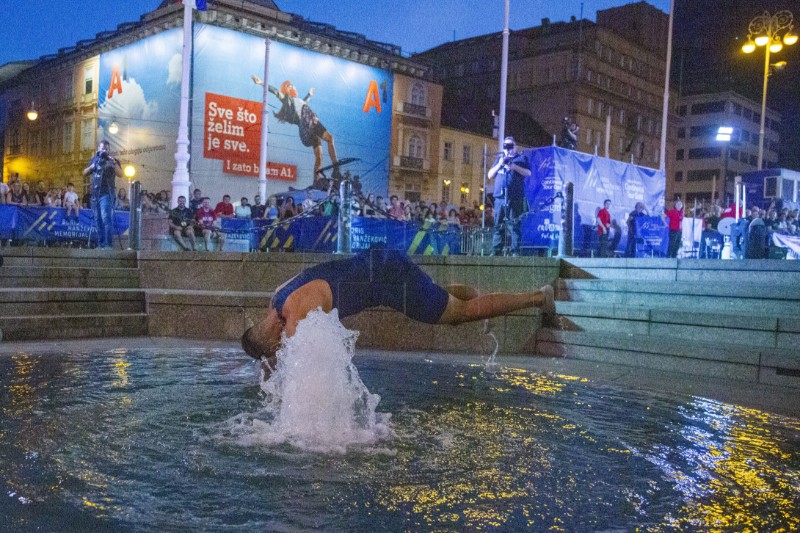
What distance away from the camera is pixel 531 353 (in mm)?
10984

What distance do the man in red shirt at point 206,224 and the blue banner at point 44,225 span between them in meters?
1.78

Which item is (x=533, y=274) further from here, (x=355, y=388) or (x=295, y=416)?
(x=295, y=416)

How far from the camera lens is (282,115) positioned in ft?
134

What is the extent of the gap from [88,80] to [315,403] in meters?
45.7

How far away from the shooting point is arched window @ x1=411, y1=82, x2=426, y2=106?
50156 mm

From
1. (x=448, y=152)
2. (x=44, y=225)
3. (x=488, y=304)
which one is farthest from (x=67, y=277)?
(x=448, y=152)

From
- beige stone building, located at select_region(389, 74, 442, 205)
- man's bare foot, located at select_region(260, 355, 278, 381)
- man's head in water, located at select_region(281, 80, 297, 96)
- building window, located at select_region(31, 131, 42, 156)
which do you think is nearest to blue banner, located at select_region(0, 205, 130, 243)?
man's bare foot, located at select_region(260, 355, 278, 381)

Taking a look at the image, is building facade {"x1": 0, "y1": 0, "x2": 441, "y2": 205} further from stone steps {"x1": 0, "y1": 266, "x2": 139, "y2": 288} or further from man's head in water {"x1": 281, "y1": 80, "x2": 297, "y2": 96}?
stone steps {"x1": 0, "y1": 266, "x2": 139, "y2": 288}

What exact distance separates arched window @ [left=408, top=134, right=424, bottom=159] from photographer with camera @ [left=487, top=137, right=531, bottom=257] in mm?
36497

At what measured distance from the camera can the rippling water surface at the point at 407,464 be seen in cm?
374

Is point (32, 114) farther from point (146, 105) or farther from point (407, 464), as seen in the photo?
point (407, 464)

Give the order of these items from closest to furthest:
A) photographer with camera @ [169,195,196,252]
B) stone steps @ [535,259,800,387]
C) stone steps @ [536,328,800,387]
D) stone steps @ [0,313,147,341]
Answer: stone steps @ [536,328,800,387]
stone steps @ [535,259,800,387]
stone steps @ [0,313,147,341]
photographer with camera @ [169,195,196,252]

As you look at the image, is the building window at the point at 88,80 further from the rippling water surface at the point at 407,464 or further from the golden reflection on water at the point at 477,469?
the golden reflection on water at the point at 477,469

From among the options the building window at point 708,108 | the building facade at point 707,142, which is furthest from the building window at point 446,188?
the building window at point 708,108
